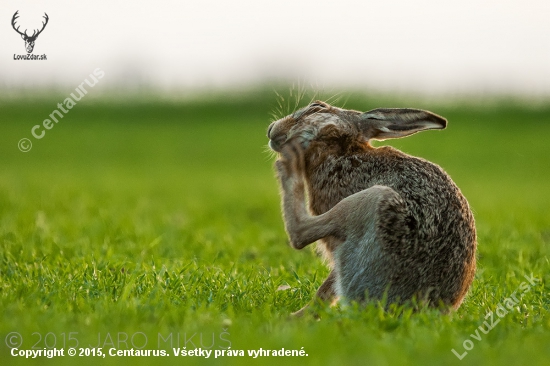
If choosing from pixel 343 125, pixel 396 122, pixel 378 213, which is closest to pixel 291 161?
pixel 343 125

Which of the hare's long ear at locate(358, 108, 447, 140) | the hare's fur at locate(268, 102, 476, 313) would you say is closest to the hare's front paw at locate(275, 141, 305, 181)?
the hare's fur at locate(268, 102, 476, 313)

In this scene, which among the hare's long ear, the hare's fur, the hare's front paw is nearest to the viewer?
the hare's fur

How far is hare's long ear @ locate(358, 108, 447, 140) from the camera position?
482 cm

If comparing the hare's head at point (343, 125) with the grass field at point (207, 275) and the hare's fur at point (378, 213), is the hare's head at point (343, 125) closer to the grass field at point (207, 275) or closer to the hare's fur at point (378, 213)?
the hare's fur at point (378, 213)

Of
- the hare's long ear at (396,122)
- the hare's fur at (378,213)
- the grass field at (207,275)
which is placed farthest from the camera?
the hare's long ear at (396,122)

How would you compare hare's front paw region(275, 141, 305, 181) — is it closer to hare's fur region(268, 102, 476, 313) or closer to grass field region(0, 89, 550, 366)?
hare's fur region(268, 102, 476, 313)

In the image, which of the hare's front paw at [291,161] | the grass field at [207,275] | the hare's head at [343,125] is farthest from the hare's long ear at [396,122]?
the grass field at [207,275]

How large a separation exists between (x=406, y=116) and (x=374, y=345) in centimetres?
187

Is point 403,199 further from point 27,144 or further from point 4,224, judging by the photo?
point 27,144

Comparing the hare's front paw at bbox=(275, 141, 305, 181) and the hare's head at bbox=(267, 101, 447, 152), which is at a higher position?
the hare's head at bbox=(267, 101, 447, 152)

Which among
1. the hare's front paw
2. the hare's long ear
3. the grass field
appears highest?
the hare's long ear

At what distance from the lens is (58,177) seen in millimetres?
14070

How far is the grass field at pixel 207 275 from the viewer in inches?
141

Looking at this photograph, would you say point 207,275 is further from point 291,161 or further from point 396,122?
point 396,122
